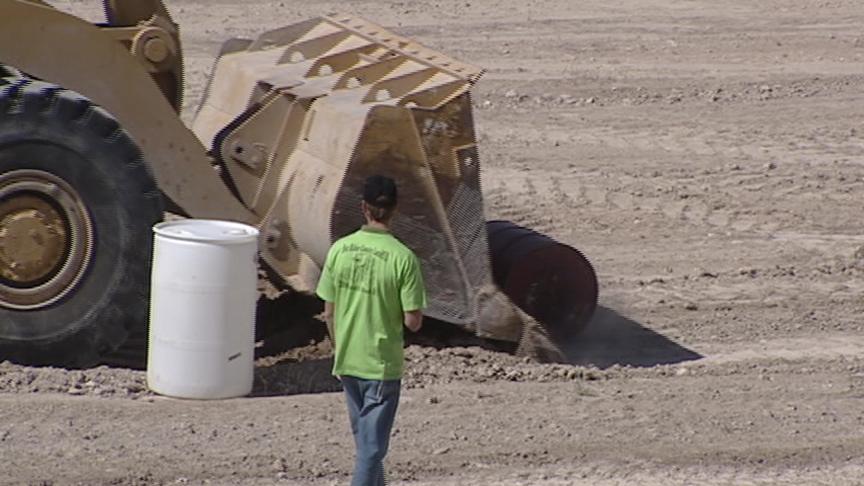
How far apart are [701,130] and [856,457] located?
9.11 m

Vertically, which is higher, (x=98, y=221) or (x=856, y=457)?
(x=98, y=221)

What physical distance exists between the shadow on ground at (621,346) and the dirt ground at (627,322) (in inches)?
0.9

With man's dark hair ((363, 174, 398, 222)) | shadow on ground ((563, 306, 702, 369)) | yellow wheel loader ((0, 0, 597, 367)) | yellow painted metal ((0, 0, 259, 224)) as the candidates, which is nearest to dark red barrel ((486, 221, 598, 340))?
yellow wheel loader ((0, 0, 597, 367))

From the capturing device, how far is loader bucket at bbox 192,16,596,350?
9609mm

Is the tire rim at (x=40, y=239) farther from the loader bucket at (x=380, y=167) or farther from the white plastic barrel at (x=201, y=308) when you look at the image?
the loader bucket at (x=380, y=167)

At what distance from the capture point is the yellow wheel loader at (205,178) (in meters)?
9.29

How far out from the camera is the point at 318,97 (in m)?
10.1

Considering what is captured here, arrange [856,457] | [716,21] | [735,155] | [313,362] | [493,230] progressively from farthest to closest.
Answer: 1. [716,21]
2. [735,155]
3. [493,230]
4. [313,362]
5. [856,457]

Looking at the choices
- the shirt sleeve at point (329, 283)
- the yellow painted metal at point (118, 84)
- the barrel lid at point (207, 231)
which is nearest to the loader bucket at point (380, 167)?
the yellow painted metal at point (118, 84)

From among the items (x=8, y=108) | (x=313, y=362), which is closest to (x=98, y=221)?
(x=8, y=108)

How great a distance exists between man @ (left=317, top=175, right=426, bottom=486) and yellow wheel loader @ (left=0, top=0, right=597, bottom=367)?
6.79ft

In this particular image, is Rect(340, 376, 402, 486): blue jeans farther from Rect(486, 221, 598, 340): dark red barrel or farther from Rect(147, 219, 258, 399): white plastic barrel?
Rect(486, 221, 598, 340): dark red barrel

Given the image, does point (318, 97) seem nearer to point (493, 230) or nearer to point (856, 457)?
point (493, 230)

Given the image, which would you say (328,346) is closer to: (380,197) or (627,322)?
(627,322)
